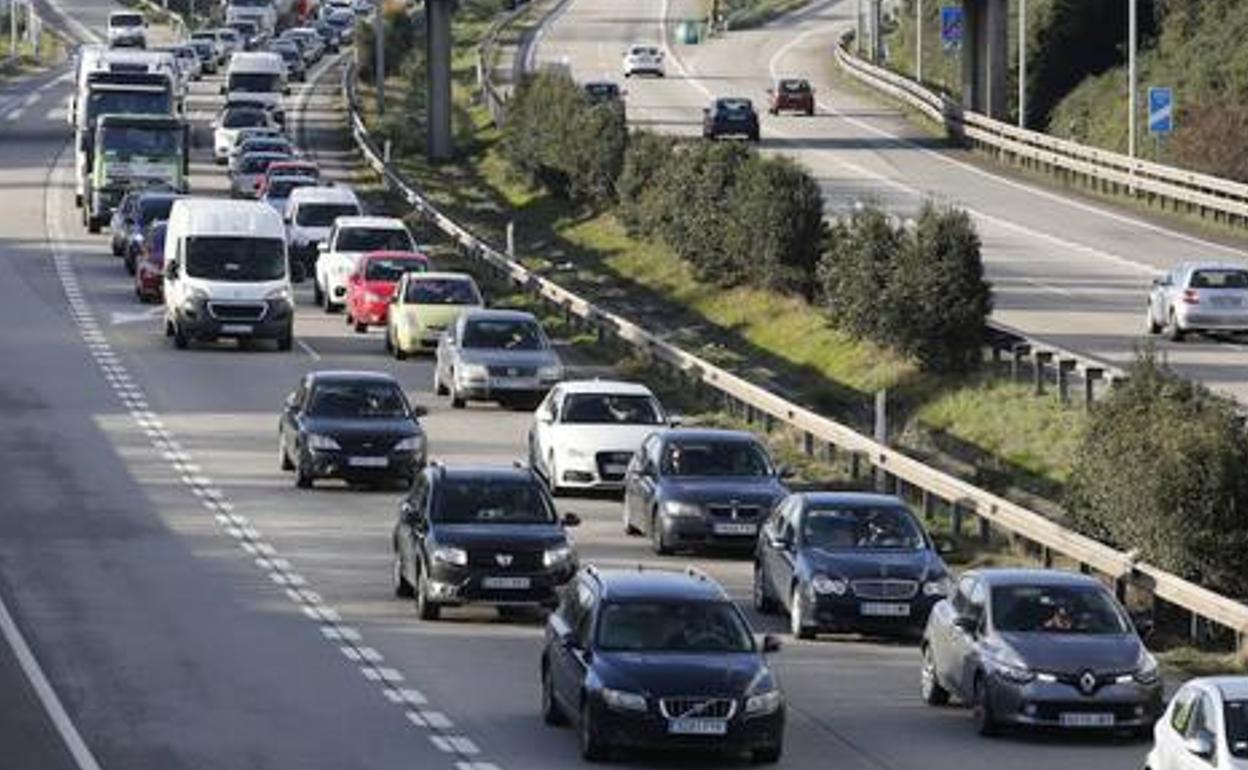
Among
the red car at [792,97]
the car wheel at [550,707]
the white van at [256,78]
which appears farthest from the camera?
the white van at [256,78]

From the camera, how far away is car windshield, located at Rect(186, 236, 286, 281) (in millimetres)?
62094

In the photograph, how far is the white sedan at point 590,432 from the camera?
45688 millimetres

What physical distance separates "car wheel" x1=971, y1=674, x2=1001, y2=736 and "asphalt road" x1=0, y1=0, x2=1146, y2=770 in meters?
0.15

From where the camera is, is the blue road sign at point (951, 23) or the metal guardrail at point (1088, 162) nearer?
the metal guardrail at point (1088, 162)

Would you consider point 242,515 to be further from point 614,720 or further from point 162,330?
point 162,330

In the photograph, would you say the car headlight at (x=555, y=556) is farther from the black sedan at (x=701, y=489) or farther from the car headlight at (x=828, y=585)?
the black sedan at (x=701, y=489)

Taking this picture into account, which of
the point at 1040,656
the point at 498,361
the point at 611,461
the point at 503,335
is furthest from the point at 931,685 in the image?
the point at 503,335

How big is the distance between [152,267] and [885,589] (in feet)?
121

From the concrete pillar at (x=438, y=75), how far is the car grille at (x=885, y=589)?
235 feet

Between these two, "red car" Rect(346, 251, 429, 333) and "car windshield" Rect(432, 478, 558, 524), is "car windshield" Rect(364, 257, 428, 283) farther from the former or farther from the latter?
"car windshield" Rect(432, 478, 558, 524)

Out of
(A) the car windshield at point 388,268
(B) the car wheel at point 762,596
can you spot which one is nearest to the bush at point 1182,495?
(B) the car wheel at point 762,596

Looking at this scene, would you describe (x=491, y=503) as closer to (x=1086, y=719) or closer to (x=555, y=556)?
(x=555, y=556)

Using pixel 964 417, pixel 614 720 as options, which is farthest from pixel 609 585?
pixel 964 417

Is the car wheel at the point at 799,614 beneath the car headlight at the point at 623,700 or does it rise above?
beneath
